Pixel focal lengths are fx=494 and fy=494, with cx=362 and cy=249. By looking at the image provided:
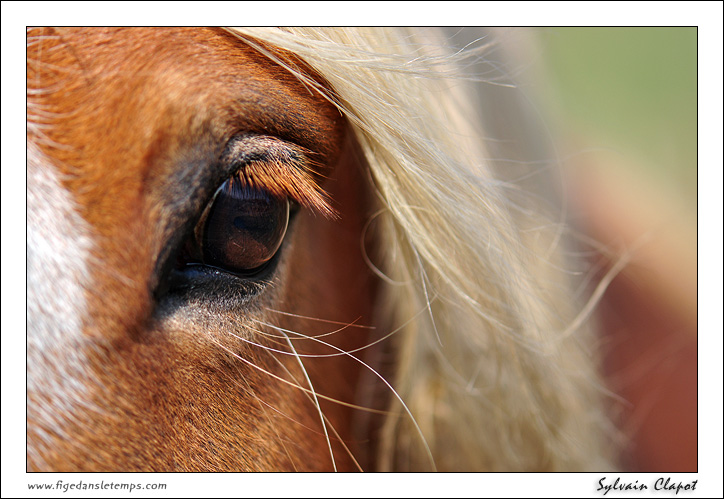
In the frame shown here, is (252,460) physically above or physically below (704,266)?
below

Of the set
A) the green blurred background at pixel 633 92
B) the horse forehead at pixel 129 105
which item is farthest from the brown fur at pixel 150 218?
the green blurred background at pixel 633 92

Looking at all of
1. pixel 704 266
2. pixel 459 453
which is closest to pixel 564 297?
pixel 704 266

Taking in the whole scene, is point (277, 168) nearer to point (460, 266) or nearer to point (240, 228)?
point (240, 228)

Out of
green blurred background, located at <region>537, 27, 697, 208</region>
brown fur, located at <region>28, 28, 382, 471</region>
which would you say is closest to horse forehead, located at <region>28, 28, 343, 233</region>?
brown fur, located at <region>28, 28, 382, 471</region>

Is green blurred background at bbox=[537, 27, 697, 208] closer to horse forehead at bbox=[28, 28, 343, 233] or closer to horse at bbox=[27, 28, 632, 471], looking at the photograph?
horse at bbox=[27, 28, 632, 471]

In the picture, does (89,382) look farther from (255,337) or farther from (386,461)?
(386,461)

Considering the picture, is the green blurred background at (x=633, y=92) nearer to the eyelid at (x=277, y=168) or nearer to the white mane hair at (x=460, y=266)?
the white mane hair at (x=460, y=266)

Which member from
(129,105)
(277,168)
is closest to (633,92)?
(277,168)
